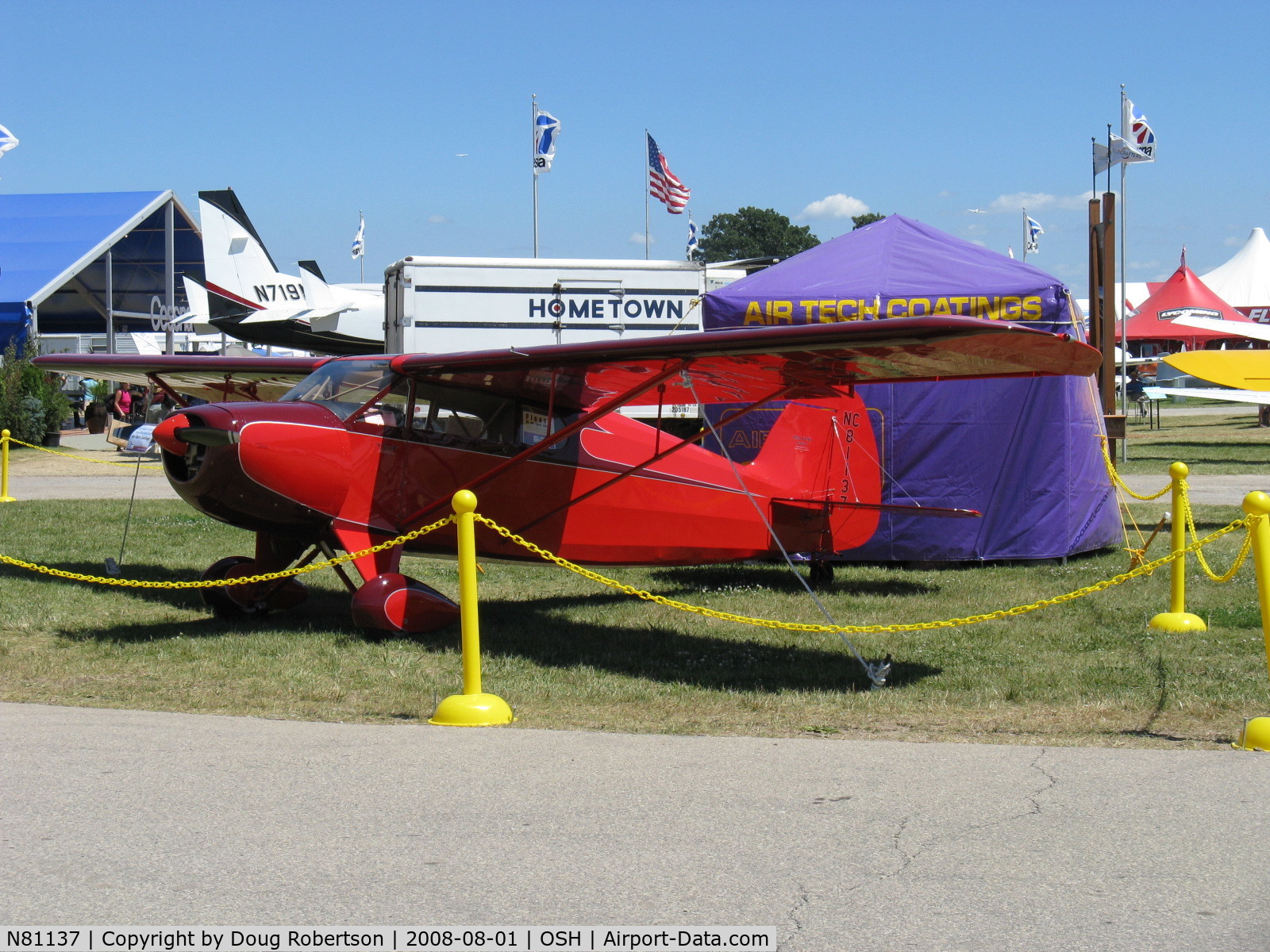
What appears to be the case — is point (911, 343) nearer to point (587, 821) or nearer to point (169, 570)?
point (587, 821)

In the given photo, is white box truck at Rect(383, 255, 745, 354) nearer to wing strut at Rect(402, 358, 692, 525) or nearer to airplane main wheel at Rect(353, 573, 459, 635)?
wing strut at Rect(402, 358, 692, 525)

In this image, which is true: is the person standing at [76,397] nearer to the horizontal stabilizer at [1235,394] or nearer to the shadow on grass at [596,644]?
the shadow on grass at [596,644]

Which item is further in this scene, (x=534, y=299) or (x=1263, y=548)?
(x=534, y=299)

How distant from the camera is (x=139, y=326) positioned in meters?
67.9

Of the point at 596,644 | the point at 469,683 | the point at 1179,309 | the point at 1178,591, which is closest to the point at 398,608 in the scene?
the point at 596,644

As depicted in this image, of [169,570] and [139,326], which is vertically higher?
[139,326]

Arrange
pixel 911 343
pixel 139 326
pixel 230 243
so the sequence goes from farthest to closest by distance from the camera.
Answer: pixel 139 326 → pixel 230 243 → pixel 911 343

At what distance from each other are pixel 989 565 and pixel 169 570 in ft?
27.9

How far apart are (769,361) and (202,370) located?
21.1ft

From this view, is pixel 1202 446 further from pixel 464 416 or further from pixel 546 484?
pixel 464 416

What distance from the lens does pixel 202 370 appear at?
11.4 m

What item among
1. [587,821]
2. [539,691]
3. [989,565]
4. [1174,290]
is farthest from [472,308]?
[1174,290]

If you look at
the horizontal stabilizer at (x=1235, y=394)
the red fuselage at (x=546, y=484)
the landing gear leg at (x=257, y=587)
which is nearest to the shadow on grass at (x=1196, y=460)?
the horizontal stabilizer at (x=1235, y=394)

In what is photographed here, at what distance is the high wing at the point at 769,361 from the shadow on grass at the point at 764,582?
7.19 feet
